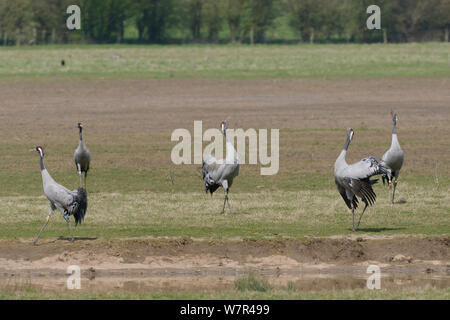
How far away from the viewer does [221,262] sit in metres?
15.1

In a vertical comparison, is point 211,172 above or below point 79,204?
above

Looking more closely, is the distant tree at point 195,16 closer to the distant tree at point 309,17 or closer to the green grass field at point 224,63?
the distant tree at point 309,17

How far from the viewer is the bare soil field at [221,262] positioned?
14.2 m

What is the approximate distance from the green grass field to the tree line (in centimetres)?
428

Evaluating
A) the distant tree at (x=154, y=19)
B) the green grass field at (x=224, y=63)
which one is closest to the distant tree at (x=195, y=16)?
the distant tree at (x=154, y=19)

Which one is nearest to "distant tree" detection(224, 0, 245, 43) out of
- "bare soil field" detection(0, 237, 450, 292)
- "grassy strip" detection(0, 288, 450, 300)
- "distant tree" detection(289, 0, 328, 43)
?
"distant tree" detection(289, 0, 328, 43)

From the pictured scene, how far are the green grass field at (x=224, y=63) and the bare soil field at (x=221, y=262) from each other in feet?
111

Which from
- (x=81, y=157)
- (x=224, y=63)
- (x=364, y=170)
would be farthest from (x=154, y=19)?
(x=364, y=170)

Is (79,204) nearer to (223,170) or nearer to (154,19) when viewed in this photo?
(223,170)

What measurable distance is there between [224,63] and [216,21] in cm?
5326

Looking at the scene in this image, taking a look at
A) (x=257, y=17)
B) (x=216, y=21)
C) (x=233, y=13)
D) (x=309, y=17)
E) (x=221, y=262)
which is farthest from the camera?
(x=216, y=21)

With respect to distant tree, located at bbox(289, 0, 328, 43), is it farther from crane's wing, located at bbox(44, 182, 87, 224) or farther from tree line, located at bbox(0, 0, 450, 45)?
crane's wing, located at bbox(44, 182, 87, 224)

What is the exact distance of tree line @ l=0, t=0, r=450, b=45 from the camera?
7595 centimetres
